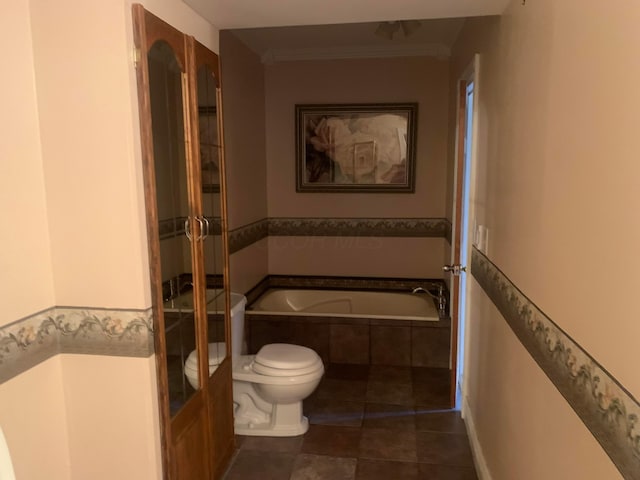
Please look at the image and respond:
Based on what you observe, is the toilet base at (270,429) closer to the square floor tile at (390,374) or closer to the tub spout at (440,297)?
the square floor tile at (390,374)

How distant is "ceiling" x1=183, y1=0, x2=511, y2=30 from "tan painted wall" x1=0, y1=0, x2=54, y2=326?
659 mm

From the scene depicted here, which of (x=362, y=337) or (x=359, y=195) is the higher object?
(x=359, y=195)

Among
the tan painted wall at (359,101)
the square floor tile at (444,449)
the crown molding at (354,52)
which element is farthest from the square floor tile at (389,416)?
the crown molding at (354,52)

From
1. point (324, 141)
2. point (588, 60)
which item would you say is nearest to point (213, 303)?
point (588, 60)

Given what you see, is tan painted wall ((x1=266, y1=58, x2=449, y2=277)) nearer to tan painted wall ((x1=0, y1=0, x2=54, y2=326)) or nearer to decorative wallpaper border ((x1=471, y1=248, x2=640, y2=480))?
decorative wallpaper border ((x1=471, y1=248, x2=640, y2=480))

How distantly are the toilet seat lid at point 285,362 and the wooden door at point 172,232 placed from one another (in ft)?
2.14

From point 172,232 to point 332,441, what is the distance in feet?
5.16

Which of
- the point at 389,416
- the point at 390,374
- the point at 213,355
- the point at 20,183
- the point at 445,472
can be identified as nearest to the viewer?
the point at 20,183

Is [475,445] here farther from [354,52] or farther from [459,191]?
[354,52]

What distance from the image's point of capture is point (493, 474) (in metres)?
2.29

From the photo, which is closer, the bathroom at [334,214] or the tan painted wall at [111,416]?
the tan painted wall at [111,416]

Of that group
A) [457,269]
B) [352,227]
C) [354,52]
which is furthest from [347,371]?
[354,52]

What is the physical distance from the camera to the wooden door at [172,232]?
5.90 ft

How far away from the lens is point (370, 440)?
9.55ft
